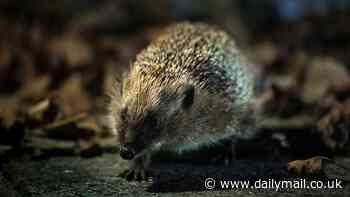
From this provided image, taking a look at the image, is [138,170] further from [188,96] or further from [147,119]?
[188,96]

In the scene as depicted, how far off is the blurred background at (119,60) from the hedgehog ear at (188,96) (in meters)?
0.66

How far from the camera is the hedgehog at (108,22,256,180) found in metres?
4.15

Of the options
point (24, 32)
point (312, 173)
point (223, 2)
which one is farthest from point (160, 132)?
point (223, 2)

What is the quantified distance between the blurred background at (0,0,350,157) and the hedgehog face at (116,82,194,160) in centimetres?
63

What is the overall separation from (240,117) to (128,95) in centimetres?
117

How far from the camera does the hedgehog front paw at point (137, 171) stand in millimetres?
4039

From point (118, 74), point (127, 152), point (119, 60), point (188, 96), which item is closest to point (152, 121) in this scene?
point (127, 152)

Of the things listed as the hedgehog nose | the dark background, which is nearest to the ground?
the dark background

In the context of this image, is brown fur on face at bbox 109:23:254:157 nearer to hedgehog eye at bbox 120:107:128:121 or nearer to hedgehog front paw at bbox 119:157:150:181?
hedgehog eye at bbox 120:107:128:121

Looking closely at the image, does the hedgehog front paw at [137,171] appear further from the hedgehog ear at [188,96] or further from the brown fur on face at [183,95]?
the hedgehog ear at [188,96]

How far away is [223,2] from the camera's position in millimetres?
9039

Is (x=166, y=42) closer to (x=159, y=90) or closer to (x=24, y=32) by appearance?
(x=159, y=90)

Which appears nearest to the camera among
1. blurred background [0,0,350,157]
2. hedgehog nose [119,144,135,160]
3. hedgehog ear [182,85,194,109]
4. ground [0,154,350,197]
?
ground [0,154,350,197]

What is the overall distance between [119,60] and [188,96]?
311 cm
